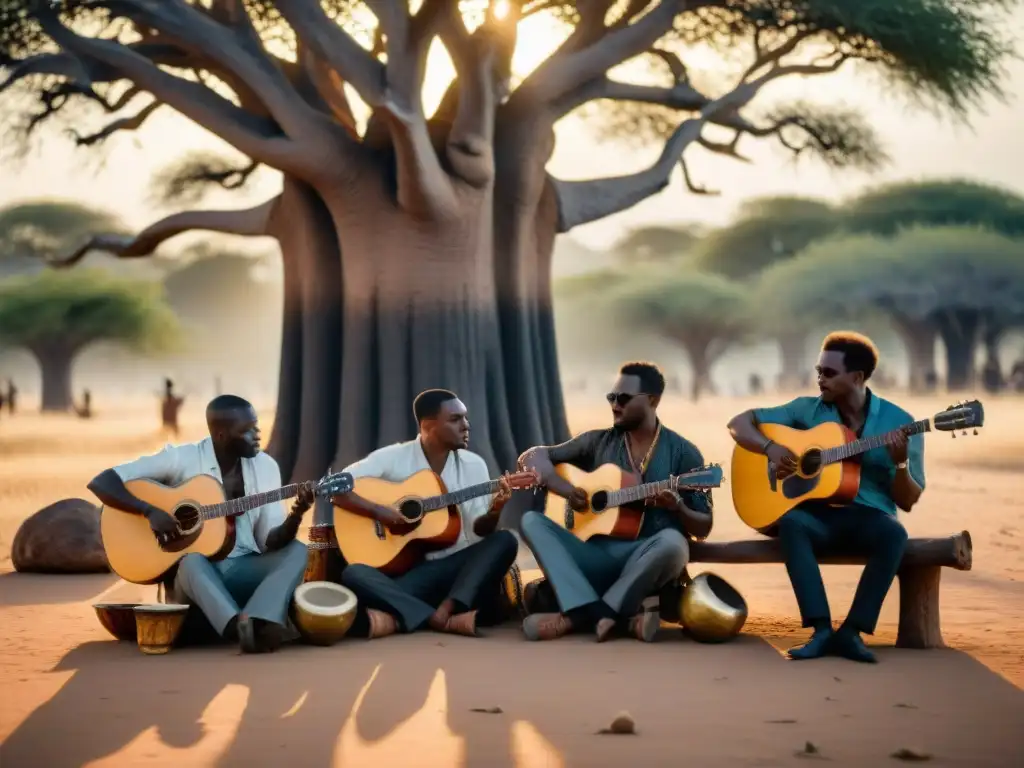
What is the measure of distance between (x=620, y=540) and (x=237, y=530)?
69.3 inches

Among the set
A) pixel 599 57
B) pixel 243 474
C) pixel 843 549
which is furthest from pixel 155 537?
pixel 599 57

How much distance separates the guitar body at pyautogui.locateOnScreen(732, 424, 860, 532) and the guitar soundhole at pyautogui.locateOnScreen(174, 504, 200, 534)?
2427 mm

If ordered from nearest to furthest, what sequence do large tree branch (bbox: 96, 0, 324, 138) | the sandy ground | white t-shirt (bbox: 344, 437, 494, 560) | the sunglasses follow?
the sandy ground < the sunglasses < white t-shirt (bbox: 344, 437, 494, 560) < large tree branch (bbox: 96, 0, 324, 138)

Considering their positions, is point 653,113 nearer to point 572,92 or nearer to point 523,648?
point 572,92

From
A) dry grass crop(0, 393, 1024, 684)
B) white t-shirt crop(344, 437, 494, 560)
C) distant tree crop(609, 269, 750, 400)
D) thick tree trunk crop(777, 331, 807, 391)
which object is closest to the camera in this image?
white t-shirt crop(344, 437, 494, 560)

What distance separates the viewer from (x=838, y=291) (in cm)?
4300

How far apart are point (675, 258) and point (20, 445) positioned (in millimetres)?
34761

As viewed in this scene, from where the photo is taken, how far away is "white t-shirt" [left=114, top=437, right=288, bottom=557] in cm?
735

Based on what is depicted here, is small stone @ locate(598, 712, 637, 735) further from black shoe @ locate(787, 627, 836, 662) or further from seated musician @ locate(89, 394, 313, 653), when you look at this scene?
seated musician @ locate(89, 394, 313, 653)

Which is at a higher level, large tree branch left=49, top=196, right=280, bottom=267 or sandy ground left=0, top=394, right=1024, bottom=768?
large tree branch left=49, top=196, right=280, bottom=267

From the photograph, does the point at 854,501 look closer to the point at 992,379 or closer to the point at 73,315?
the point at 992,379

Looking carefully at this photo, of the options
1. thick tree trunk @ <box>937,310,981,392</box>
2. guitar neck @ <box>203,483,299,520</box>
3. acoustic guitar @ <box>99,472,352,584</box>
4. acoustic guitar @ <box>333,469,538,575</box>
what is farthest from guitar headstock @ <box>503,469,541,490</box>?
thick tree trunk @ <box>937,310,981,392</box>

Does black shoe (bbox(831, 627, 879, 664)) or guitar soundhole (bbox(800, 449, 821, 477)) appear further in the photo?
guitar soundhole (bbox(800, 449, 821, 477))

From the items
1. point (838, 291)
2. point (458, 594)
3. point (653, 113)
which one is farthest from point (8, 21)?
point (838, 291)
